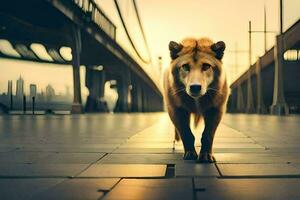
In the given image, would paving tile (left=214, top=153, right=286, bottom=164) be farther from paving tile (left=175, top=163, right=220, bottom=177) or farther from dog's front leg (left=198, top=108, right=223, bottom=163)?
paving tile (left=175, top=163, right=220, bottom=177)

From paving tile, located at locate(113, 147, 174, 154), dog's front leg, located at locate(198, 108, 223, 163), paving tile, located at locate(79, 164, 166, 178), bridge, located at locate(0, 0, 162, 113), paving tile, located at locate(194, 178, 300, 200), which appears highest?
bridge, located at locate(0, 0, 162, 113)

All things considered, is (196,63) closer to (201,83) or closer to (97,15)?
(201,83)

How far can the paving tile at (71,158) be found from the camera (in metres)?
5.95

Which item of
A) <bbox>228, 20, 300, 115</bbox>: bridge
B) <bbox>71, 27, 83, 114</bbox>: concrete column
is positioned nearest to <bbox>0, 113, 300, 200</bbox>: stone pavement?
<bbox>71, 27, 83, 114</bbox>: concrete column

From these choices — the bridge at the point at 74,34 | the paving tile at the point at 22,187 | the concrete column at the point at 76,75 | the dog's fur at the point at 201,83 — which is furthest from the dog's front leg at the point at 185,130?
the concrete column at the point at 76,75

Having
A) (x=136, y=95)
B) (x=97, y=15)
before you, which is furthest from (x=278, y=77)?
(x=136, y=95)

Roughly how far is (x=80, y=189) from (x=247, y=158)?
286 cm

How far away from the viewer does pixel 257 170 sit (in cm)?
511

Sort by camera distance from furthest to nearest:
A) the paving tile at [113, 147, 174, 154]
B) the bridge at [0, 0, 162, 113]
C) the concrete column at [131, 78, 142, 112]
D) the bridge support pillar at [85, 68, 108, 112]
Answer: the concrete column at [131, 78, 142, 112], the bridge support pillar at [85, 68, 108, 112], the bridge at [0, 0, 162, 113], the paving tile at [113, 147, 174, 154]

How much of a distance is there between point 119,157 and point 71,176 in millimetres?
1878

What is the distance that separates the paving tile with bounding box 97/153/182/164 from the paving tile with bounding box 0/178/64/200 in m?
1.67

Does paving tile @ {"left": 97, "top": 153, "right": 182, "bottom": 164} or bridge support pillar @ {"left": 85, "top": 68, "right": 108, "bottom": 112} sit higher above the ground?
bridge support pillar @ {"left": 85, "top": 68, "right": 108, "bottom": 112}

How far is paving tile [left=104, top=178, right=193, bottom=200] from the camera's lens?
3658 mm

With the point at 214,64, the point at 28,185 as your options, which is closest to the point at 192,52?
the point at 214,64
